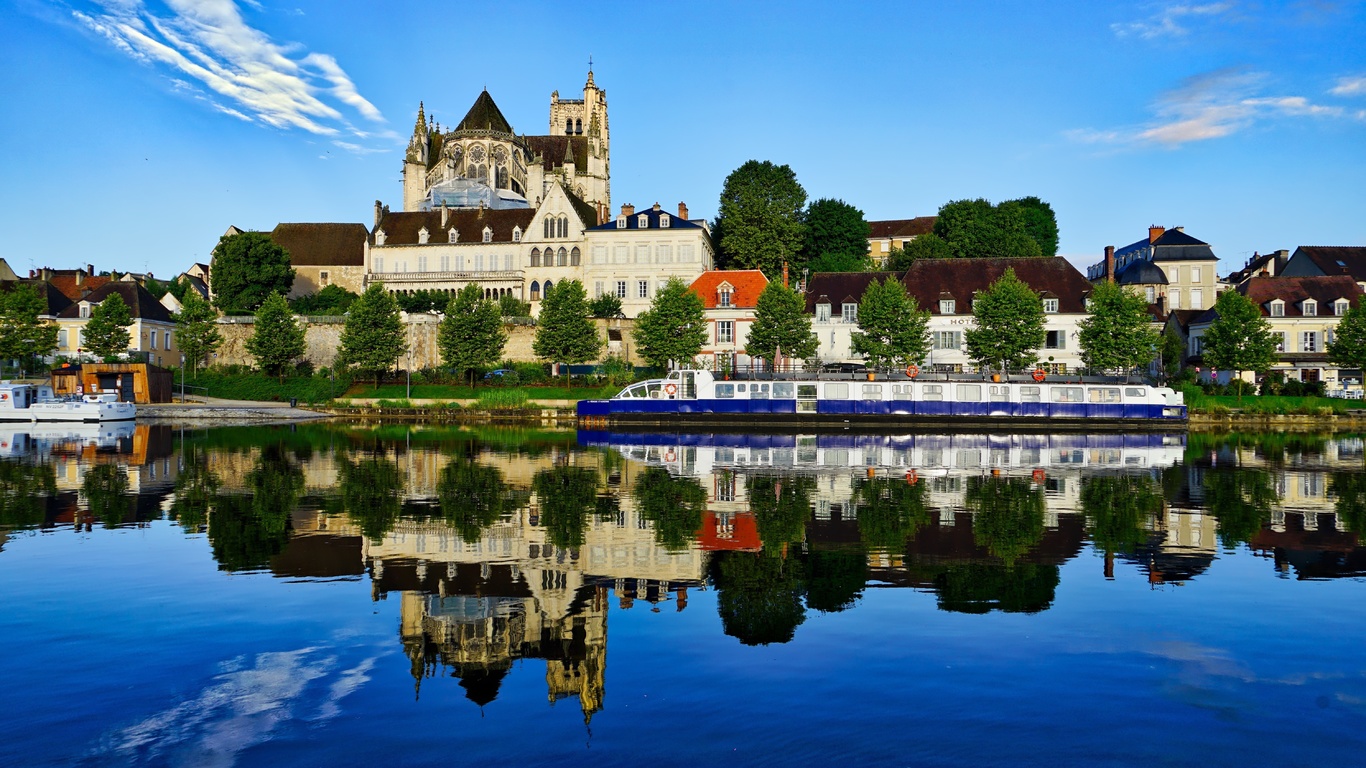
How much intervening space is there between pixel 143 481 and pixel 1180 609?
24344 mm

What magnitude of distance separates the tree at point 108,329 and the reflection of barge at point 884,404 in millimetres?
35373

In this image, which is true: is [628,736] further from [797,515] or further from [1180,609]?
[797,515]

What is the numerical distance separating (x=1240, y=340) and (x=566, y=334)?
141 ft

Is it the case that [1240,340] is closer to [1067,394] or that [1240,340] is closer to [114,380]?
[1067,394]

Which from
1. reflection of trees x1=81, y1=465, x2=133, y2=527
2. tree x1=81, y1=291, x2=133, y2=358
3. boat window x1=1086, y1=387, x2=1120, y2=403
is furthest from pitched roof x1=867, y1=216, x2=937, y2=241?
reflection of trees x1=81, y1=465, x2=133, y2=527

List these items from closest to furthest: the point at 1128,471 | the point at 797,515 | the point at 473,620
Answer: the point at 473,620 → the point at 797,515 → the point at 1128,471

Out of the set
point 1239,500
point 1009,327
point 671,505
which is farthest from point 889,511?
point 1009,327

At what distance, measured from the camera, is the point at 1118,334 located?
195ft

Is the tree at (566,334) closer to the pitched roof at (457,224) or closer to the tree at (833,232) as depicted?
the pitched roof at (457,224)

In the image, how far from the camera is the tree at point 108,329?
6438 cm

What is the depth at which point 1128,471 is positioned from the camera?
28672 mm

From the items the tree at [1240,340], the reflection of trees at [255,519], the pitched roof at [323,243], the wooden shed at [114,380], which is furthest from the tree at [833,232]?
the reflection of trees at [255,519]

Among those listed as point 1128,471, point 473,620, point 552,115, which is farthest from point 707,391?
point 552,115

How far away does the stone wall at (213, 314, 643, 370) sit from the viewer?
6694 cm
